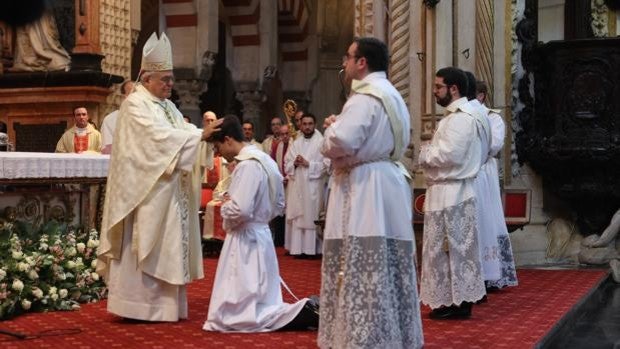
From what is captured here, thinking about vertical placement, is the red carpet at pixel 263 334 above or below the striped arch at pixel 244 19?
below

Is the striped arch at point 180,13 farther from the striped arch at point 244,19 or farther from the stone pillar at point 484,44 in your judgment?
the stone pillar at point 484,44

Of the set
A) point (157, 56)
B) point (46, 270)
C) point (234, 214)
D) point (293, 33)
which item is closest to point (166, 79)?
point (157, 56)

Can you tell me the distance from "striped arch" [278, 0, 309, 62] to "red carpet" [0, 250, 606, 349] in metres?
12.8

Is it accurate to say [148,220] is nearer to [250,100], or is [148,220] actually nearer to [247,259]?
[247,259]

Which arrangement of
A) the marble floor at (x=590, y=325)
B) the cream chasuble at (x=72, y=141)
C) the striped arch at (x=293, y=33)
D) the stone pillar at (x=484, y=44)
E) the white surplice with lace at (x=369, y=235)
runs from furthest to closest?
1. the striped arch at (x=293, y=33)
2. the cream chasuble at (x=72, y=141)
3. the stone pillar at (x=484, y=44)
4. the marble floor at (x=590, y=325)
5. the white surplice with lace at (x=369, y=235)

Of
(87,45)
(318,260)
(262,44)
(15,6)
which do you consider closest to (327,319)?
(15,6)

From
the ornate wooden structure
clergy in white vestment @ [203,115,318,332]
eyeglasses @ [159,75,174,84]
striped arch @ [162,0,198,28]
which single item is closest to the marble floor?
clergy in white vestment @ [203,115,318,332]

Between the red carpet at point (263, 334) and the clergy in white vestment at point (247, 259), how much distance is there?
13 cm

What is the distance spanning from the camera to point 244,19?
19.4 meters

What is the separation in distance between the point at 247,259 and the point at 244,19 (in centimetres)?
1327

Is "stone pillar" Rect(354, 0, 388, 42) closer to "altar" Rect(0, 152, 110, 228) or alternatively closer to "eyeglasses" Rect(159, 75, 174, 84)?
"altar" Rect(0, 152, 110, 228)

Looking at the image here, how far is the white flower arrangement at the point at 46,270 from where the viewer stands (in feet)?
24.1

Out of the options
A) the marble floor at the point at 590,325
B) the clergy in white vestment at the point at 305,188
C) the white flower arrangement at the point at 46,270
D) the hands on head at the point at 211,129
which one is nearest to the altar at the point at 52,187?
the white flower arrangement at the point at 46,270

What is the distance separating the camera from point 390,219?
5.35 metres
